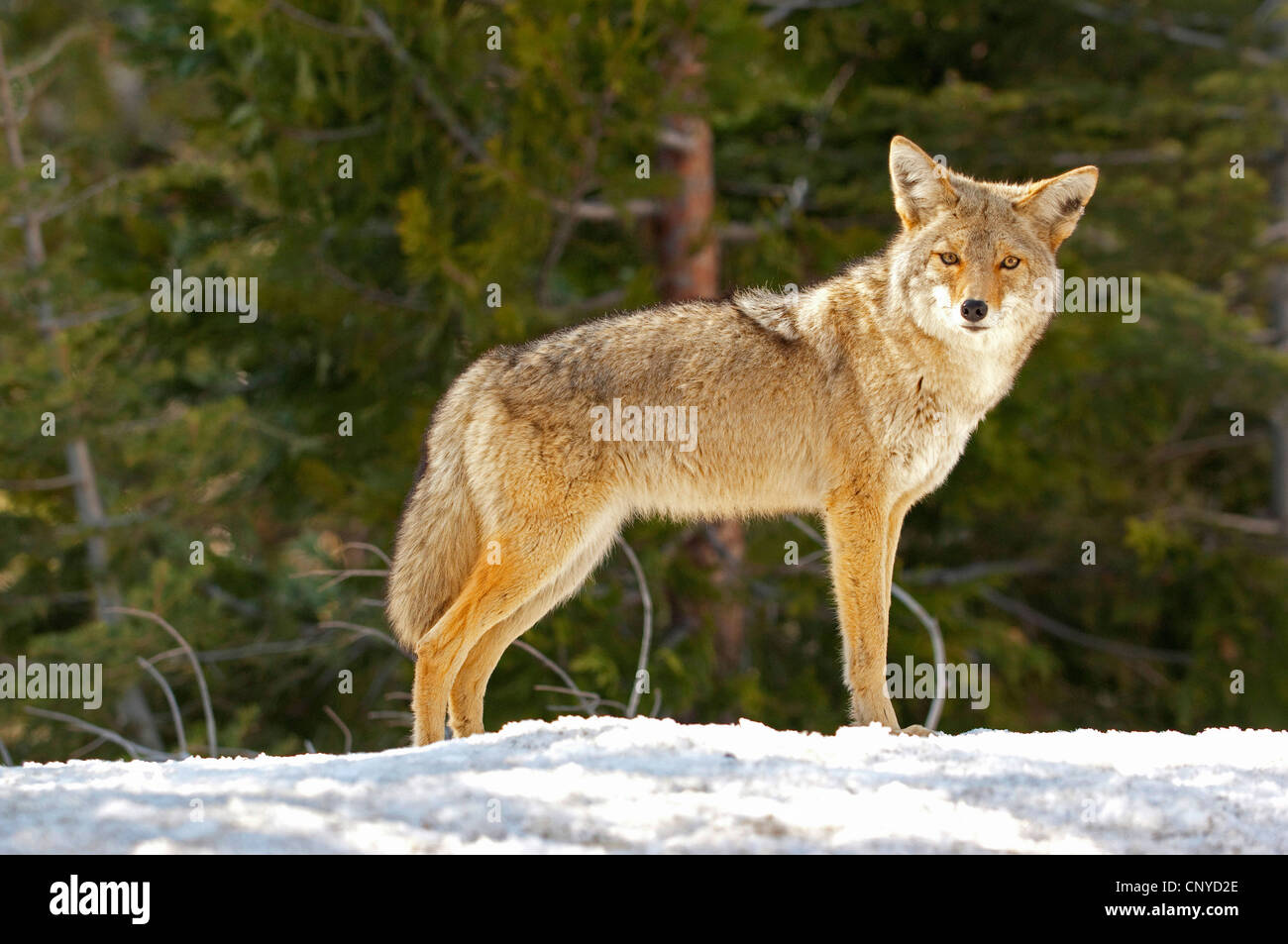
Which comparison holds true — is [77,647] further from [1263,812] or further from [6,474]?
[1263,812]

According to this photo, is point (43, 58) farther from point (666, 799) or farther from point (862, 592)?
point (666, 799)

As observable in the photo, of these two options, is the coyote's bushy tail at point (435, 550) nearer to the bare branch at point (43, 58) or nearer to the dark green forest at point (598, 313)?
the dark green forest at point (598, 313)

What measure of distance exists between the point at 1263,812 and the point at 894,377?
2.42m

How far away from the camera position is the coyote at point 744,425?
18.6 ft

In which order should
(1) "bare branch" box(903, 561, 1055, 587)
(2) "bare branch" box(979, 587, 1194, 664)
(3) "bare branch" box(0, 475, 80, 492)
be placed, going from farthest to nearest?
(2) "bare branch" box(979, 587, 1194, 664)
(1) "bare branch" box(903, 561, 1055, 587)
(3) "bare branch" box(0, 475, 80, 492)

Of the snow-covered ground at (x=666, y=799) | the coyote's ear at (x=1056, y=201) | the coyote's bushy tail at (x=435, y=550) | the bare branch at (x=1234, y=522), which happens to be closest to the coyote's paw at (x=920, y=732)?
the snow-covered ground at (x=666, y=799)

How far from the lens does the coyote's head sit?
5.63 metres

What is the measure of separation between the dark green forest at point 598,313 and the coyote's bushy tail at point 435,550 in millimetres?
4655

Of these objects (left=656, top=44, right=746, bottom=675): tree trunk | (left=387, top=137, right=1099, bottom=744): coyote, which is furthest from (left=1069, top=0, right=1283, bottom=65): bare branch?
(left=387, top=137, right=1099, bottom=744): coyote

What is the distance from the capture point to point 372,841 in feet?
11.6

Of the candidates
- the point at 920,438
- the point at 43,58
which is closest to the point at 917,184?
the point at 920,438

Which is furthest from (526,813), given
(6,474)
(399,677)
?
(6,474)

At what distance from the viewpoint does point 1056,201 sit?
234 inches

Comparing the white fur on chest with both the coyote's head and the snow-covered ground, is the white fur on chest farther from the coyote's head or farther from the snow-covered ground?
the snow-covered ground
